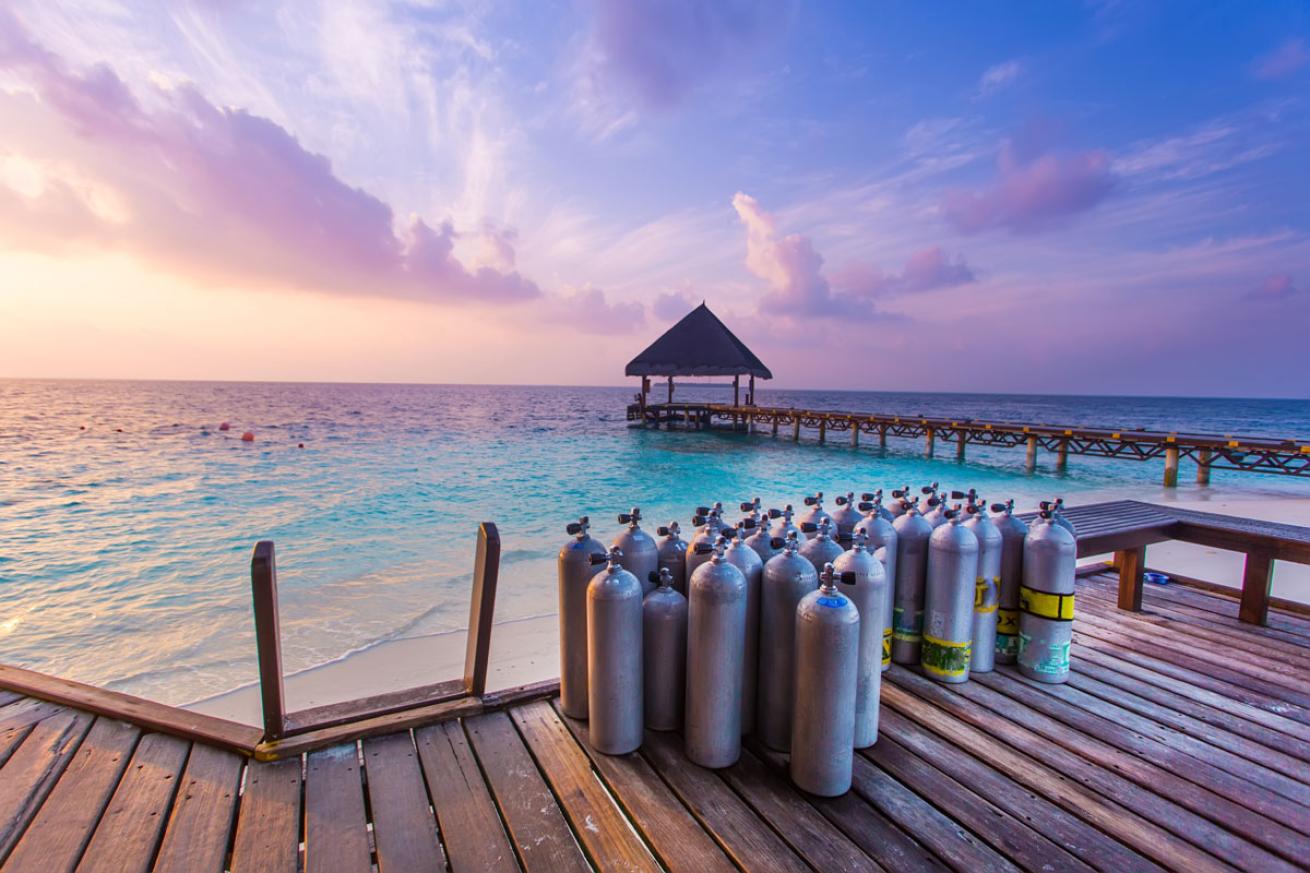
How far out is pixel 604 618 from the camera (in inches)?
102

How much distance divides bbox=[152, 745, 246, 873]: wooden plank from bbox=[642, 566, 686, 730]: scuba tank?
1716 mm

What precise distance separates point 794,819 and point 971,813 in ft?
2.36

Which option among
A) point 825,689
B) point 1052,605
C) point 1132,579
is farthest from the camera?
point 1132,579

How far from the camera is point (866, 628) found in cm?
262

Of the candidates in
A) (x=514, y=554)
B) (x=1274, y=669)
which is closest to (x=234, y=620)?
(x=514, y=554)

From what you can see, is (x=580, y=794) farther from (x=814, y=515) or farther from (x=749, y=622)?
(x=814, y=515)

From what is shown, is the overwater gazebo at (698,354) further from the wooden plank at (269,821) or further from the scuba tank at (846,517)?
the wooden plank at (269,821)

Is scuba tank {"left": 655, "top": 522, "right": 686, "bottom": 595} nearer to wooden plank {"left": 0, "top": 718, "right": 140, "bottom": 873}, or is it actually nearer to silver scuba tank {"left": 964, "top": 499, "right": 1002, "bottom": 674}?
silver scuba tank {"left": 964, "top": 499, "right": 1002, "bottom": 674}

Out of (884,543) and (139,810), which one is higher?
(884,543)

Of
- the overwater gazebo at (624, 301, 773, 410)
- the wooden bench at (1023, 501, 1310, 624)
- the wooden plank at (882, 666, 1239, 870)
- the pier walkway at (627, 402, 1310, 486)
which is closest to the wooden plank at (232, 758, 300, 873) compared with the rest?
the wooden plank at (882, 666, 1239, 870)

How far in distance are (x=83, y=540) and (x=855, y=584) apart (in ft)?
54.6

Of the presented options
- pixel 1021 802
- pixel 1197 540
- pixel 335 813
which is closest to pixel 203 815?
pixel 335 813

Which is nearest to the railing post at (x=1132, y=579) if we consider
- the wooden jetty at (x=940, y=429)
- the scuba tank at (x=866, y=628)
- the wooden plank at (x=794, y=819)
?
the scuba tank at (x=866, y=628)

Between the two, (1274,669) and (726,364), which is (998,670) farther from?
(726,364)
